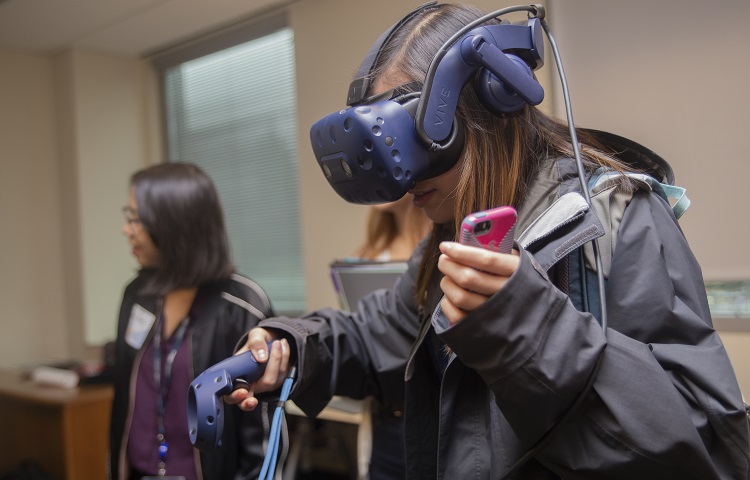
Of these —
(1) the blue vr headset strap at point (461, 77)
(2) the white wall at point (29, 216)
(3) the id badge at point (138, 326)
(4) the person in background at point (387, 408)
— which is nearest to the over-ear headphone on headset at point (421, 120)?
(1) the blue vr headset strap at point (461, 77)

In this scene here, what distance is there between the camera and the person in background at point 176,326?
173 cm

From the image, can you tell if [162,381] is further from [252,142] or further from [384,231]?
[252,142]

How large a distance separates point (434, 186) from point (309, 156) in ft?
8.40

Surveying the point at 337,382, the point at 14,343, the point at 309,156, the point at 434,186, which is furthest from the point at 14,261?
the point at 434,186

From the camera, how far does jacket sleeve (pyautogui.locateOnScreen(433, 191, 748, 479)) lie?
0.64 metres

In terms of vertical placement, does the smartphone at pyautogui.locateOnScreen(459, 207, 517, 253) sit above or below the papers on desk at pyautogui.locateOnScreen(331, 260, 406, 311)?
above

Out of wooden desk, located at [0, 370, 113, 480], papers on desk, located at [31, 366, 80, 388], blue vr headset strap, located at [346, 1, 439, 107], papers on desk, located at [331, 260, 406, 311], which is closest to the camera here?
blue vr headset strap, located at [346, 1, 439, 107]

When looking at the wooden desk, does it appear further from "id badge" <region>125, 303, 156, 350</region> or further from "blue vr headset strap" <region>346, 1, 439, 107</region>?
"blue vr headset strap" <region>346, 1, 439, 107</region>

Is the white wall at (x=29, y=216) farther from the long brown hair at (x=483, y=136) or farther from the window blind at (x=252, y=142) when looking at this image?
the long brown hair at (x=483, y=136)

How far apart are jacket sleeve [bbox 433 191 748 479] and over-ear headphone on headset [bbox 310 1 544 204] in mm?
191

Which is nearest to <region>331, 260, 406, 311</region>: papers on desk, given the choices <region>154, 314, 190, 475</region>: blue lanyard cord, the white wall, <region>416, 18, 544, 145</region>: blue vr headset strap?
<region>154, 314, 190, 475</region>: blue lanyard cord

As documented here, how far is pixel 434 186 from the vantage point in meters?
0.85

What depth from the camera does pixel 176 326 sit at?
6.13 feet

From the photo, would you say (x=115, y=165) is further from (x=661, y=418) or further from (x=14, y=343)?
(x=661, y=418)
